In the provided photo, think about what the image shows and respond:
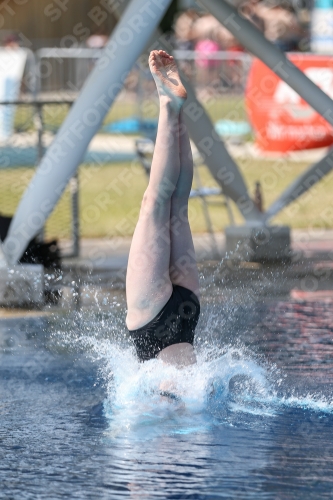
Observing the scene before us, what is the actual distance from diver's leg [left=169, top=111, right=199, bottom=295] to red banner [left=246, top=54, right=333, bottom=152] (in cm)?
1021

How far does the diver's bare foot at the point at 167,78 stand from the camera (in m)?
4.76

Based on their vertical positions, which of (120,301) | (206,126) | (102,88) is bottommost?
(120,301)

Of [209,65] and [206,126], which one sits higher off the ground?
[206,126]

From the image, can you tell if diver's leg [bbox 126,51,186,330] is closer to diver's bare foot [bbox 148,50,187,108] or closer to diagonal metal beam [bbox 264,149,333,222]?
diver's bare foot [bbox 148,50,187,108]

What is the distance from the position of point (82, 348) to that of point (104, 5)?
18.4 meters

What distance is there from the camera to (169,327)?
15.8 feet

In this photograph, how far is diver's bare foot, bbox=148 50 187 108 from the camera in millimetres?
4758

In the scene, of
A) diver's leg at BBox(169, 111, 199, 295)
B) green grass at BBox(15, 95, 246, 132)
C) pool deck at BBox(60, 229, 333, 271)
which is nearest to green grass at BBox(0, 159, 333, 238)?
pool deck at BBox(60, 229, 333, 271)

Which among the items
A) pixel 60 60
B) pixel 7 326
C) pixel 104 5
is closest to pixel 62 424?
pixel 7 326

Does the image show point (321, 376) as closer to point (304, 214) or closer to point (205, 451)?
point (205, 451)

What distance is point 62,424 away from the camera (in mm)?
4512

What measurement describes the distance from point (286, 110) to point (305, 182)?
590 cm

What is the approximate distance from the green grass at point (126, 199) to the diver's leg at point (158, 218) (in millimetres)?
5787

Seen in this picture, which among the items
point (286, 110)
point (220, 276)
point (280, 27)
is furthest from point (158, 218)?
point (280, 27)
